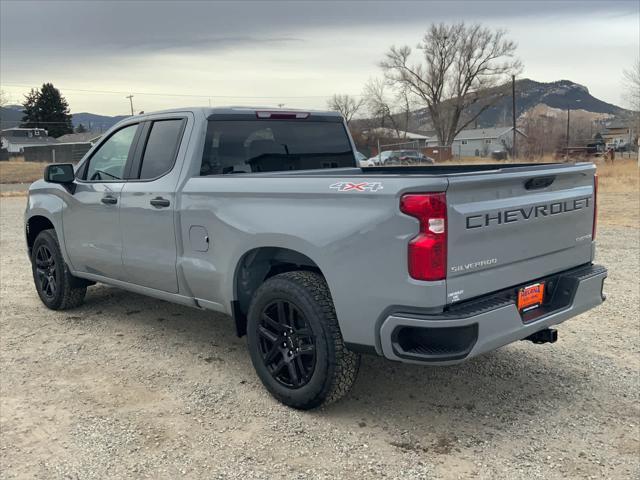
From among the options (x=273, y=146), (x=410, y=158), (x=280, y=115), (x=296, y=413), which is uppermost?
(x=280, y=115)

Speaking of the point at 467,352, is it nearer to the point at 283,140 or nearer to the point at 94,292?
the point at 283,140

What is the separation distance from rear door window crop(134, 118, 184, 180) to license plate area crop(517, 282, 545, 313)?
270cm

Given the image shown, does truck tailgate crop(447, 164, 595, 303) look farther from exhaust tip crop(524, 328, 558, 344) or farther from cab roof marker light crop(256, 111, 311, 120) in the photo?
cab roof marker light crop(256, 111, 311, 120)

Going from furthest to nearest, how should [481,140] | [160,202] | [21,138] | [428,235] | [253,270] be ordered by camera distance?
[481,140], [21,138], [160,202], [253,270], [428,235]

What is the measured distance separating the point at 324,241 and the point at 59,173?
3200mm

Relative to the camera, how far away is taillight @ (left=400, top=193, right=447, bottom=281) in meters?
3.08

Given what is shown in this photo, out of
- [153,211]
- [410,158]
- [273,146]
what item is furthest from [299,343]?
[410,158]

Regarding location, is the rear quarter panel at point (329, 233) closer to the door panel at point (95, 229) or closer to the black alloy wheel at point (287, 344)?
the black alloy wheel at point (287, 344)

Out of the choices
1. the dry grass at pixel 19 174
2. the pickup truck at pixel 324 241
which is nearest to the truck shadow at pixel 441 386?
the pickup truck at pixel 324 241

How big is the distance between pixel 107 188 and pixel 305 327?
248cm

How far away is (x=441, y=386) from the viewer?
427 centimetres

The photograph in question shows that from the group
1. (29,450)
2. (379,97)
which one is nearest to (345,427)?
(29,450)

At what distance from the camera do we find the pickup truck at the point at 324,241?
318cm

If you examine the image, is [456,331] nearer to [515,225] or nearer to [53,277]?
[515,225]
